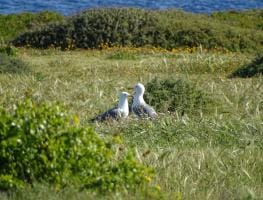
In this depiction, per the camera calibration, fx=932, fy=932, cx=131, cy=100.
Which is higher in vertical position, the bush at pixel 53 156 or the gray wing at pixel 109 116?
the bush at pixel 53 156

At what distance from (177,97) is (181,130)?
240 centimetres

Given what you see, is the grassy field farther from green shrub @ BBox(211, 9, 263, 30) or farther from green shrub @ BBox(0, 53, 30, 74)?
green shrub @ BBox(211, 9, 263, 30)

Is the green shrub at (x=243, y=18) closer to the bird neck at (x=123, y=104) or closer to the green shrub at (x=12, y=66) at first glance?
the green shrub at (x=12, y=66)

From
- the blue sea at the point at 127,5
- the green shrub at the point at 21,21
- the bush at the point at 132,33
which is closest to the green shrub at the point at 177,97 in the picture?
the bush at the point at 132,33

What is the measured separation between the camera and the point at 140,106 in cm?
1012

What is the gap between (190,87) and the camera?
1110 cm

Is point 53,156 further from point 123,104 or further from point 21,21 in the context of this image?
point 21,21

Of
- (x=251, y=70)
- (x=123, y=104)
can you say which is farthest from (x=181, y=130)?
(x=251, y=70)

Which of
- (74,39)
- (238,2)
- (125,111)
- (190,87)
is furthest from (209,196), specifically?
(238,2)

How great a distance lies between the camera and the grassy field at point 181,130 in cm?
627

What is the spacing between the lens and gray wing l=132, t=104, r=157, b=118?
31.8 feet

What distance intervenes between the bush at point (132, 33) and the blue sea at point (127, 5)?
1389 cm

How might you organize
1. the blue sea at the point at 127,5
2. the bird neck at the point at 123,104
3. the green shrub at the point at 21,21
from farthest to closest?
the blue sea at the point at 127,5, the green shrub at the point at 21,21, the bird neck at the point at 123,104

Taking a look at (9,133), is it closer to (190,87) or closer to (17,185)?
(17,185)
